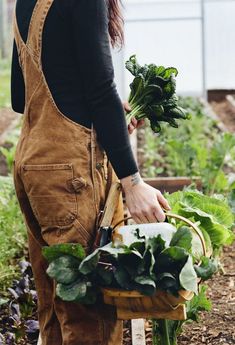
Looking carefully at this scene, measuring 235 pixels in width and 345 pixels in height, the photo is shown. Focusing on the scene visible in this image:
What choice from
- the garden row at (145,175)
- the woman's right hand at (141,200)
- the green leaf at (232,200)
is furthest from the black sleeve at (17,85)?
the green leaf at (232,200)

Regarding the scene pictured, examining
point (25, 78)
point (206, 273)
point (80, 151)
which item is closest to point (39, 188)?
point (80, 151)

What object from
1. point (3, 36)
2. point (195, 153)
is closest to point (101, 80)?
point (195, 153)

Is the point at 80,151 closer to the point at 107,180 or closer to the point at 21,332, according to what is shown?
the point at 107,180

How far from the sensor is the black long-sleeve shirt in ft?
8.91

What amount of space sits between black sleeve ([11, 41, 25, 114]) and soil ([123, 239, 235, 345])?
55.7 inches

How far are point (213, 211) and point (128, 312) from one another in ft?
3.35

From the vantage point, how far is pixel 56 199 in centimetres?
282

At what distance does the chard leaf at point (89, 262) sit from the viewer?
8.79ft

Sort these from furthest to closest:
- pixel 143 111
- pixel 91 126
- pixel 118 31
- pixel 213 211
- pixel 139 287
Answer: pixel 213 211
pixel 143 111
pixel 118 31
pixel 91 126
pixel 139 287

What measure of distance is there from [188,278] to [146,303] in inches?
6.3

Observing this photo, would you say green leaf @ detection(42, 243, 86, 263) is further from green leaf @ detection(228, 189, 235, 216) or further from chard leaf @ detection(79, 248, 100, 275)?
green leaf @ detection(228, 189, 235, 216)

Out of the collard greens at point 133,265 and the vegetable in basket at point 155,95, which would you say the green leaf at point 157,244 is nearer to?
the collard greens at point 133,265

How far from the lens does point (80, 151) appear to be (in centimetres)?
283

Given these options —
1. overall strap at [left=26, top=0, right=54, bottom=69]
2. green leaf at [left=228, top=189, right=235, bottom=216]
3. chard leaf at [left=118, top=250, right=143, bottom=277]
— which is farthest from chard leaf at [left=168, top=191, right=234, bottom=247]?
overall strap at [left=26, top=0, right=54, bottom=69]
